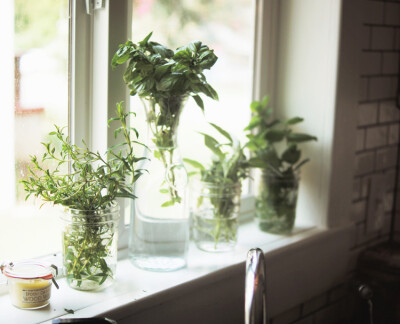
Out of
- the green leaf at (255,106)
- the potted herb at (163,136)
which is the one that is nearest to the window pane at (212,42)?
the green leaf at (255,106)

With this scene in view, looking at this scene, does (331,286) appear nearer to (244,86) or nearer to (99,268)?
(244,86)

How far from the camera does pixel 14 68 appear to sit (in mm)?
1281

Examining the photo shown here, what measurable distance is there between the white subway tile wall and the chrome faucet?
0.76m

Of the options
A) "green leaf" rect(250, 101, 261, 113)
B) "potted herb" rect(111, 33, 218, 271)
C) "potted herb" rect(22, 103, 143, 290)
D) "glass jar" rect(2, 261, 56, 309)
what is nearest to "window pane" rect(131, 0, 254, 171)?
"green leaf" rect(250, 101, 261, 113)

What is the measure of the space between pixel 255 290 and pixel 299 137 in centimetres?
80

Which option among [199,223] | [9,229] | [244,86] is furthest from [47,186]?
[244,86]

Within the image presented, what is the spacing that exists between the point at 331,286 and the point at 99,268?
3.04 feet

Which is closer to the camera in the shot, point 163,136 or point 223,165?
point 163,136

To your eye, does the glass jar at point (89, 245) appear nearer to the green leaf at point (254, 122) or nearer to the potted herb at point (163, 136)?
the potted herb at point (163, 136)

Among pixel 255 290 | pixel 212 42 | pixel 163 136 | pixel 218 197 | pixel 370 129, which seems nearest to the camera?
pixel 255 290

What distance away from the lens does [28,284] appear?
1.19 m

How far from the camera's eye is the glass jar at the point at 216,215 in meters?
1.62

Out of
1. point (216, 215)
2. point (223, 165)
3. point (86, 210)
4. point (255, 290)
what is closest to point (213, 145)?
point (223, 165)

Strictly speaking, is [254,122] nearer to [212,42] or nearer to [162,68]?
[212,42]
